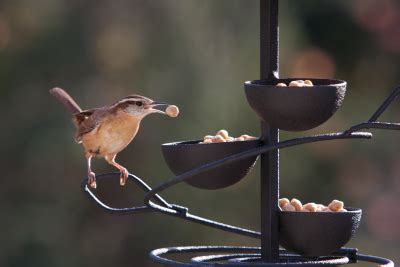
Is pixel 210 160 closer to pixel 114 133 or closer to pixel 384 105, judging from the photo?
pixel 384 105

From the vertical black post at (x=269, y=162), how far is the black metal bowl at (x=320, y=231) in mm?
51

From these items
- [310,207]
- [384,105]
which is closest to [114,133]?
[310,207]

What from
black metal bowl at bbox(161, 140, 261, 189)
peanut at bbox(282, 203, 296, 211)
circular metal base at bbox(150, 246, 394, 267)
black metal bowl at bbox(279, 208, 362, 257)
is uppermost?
black metal bowl at bbox(161, 140, 261, 189)

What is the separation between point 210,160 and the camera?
259 cm

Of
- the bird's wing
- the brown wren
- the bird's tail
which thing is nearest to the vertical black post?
the brown wren

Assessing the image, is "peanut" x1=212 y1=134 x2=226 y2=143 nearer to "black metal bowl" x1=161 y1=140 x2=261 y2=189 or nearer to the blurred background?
"black metal bowl" x1=161 y1=140 x2=261 y2=189

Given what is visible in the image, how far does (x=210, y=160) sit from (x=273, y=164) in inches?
6.2

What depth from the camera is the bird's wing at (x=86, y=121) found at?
3.30 metres

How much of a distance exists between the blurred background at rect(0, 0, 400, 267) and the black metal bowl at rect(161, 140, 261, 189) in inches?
101

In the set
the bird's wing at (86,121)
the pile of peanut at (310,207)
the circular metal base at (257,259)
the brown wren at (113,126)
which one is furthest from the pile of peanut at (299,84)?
the bird's wing at (86,121)

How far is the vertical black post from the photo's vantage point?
2.59 metres

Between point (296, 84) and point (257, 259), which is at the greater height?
point (296, 84)

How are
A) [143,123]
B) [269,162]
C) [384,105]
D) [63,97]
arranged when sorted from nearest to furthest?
1. [384,105]
2. [269,162]
3. [63,97]
4. [143,123]

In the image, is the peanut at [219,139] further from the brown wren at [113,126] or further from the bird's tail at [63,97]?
the bird's tail at [63,97]
